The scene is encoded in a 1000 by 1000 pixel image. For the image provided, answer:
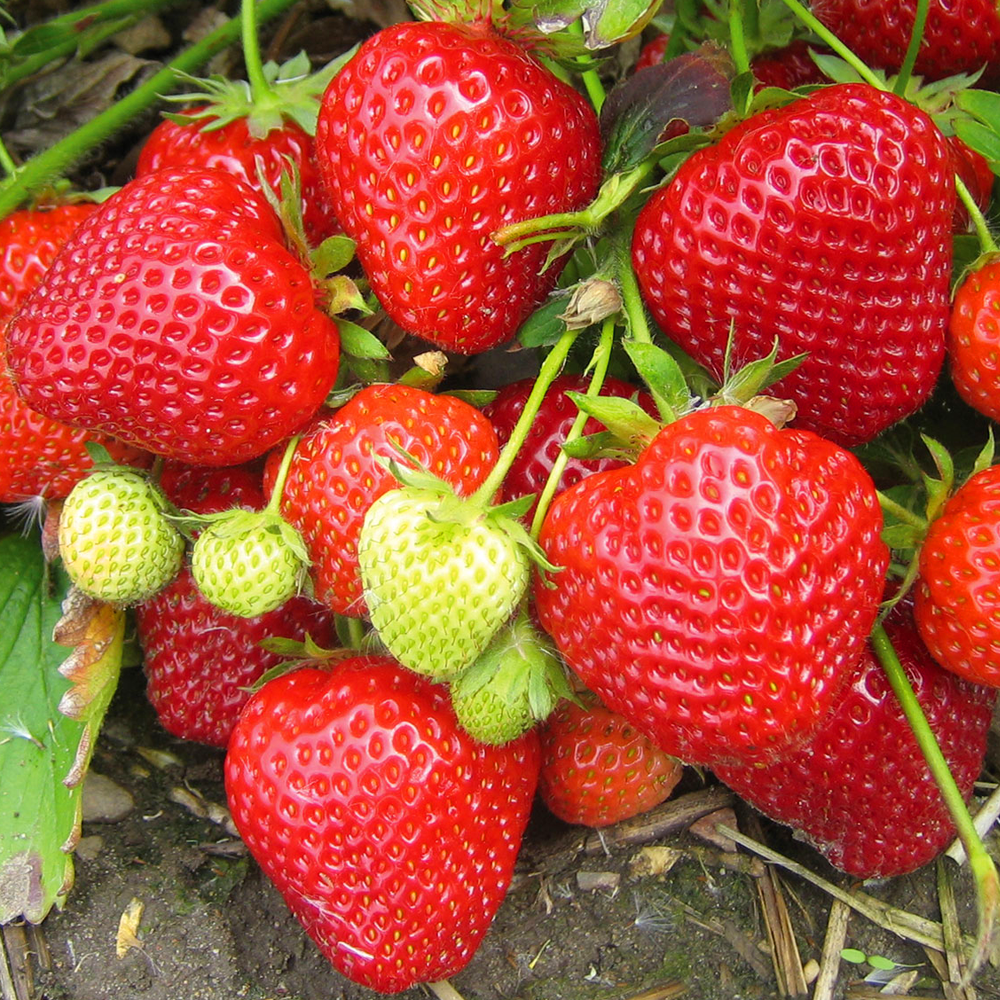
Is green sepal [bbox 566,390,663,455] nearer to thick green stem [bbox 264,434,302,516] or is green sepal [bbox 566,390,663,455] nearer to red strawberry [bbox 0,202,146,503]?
thick green stem [bbox 264,434,302,516]

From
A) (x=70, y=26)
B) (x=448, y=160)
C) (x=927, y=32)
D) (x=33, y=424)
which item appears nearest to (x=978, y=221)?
(x=927, y=32)

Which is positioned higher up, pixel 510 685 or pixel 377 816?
pixel 510 685

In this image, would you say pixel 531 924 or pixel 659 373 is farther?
pixel 531 924

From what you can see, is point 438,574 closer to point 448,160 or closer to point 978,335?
point 448,160

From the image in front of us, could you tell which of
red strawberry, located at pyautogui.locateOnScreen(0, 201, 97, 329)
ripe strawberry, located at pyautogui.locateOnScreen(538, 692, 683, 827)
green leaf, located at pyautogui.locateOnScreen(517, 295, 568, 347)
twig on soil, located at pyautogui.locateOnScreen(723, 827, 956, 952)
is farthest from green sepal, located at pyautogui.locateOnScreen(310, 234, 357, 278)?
twig on soil, located at pyautogui.locateOnScreen(723, 827, 956, 952)

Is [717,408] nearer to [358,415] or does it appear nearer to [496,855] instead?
[358,415]

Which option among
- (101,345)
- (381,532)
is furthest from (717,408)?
(101,345)
